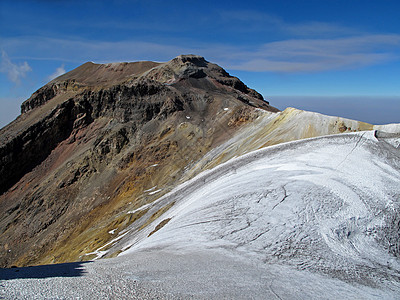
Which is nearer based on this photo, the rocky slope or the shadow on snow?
the shadow on snow

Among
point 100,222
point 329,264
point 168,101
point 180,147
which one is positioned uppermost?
point 168,101

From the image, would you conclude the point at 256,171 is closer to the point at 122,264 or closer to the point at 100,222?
the point at 122,264

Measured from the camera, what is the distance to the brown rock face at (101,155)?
1331 inches

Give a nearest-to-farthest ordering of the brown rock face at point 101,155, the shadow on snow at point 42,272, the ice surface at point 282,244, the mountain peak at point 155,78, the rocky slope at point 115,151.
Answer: the shadow on snow at point 42,272 → the ice surface at point 282,244 → the rocky slope at point 115,151 → the brown rock face at point 101,155 → the mountain peak at point 155,78

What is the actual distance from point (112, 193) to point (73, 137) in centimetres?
2227

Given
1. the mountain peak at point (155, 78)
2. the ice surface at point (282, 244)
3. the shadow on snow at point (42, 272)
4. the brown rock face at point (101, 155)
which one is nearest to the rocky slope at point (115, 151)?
the brown rock face at point (101, 155)

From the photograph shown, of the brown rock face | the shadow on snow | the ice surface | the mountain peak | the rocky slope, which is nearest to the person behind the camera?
the shadow on snow

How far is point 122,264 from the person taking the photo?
Result: 8828 mm

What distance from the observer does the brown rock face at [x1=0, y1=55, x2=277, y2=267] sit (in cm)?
3381

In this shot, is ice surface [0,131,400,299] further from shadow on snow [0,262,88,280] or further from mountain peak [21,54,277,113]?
mountain peak [21,54,277,113]

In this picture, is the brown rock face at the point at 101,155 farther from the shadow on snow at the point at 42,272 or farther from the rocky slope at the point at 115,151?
the shadow on snow at the point at 42,272

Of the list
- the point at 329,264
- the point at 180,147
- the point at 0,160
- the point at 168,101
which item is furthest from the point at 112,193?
the point at 329,264

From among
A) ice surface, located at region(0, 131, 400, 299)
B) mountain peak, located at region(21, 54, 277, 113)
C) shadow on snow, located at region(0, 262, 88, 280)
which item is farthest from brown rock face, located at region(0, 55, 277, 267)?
shadow on snow, located at region(0, 262, 88, 280)

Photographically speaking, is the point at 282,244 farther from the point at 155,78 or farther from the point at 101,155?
the point at 155,78
